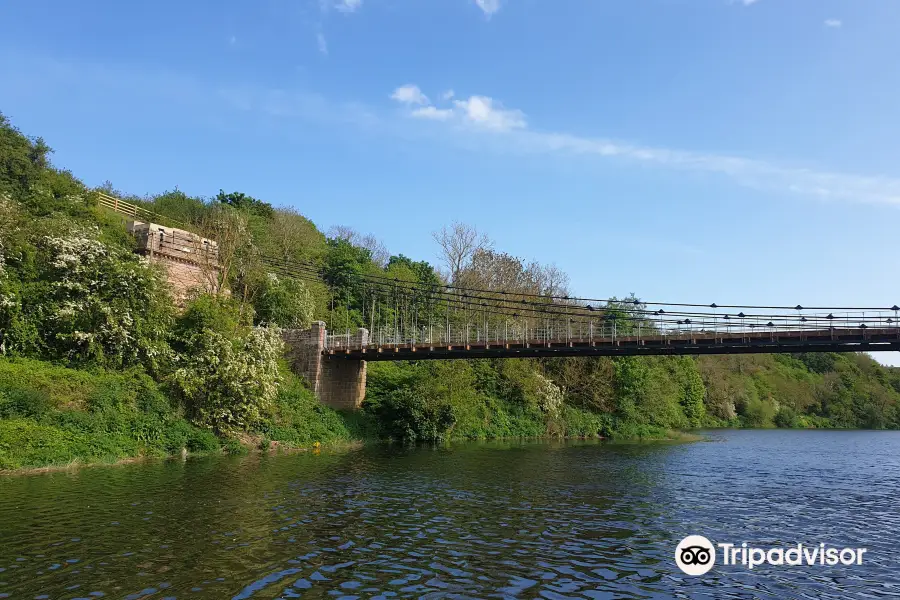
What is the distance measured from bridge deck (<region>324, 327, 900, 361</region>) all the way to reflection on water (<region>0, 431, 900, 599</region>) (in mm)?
10178

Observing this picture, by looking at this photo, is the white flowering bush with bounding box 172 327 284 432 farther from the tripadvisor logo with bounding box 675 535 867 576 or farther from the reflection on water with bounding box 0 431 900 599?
the tripadvisor logo with bounding box 675 535 867 576

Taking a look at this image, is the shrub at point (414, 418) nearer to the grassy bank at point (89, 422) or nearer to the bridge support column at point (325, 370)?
the bridge support column at point (325, 370)

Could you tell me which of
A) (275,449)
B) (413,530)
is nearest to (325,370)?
(275,449)

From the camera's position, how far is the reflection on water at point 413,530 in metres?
12.5

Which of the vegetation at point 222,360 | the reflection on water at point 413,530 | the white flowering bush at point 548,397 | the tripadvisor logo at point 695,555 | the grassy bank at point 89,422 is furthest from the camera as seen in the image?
the white flowering bush at point 548,397

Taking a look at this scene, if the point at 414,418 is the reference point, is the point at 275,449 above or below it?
below

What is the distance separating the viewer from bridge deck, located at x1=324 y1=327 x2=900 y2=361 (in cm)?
3853

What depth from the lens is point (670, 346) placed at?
137 ft

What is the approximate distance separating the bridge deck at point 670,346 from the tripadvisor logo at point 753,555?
25.9 metres

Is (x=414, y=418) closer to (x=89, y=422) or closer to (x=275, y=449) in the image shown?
(x=275, y=449)

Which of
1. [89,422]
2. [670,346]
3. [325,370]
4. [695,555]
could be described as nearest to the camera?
[695,555]

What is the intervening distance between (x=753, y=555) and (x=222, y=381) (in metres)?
27.6

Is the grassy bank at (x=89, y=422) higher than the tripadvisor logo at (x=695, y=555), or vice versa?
the grassy bank at (x=89, y=422)

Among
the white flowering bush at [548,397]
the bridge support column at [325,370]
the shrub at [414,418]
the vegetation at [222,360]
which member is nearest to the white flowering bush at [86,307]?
the vegetation at [222,360]
